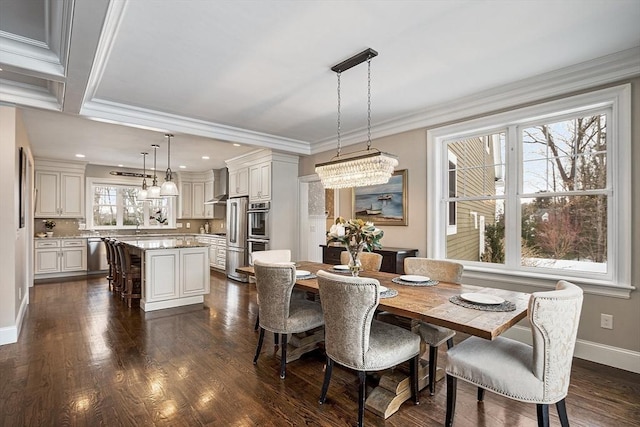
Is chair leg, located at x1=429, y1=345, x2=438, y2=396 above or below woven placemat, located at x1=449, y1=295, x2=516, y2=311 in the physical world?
below

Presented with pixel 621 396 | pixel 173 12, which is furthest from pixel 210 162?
pixel 621 396

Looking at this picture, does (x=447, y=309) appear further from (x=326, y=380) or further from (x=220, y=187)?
(x=220, y=187)

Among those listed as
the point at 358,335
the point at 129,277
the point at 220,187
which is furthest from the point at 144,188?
the point at 358,335

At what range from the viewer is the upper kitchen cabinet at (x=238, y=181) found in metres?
6.58

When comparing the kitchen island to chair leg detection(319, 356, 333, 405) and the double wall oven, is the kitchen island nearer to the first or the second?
the double wall oven

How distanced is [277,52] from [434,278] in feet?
7.81

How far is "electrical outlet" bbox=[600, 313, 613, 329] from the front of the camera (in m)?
2.82

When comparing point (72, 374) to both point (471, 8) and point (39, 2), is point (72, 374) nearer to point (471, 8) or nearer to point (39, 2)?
point (39, 2)

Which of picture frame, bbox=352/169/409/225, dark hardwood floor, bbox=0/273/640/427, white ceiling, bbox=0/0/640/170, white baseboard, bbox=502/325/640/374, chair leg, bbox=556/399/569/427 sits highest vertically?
white ceiling, bbox=0/0/640/170

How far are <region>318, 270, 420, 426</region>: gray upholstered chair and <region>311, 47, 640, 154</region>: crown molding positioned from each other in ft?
8.60

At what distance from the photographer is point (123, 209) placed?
814 cm

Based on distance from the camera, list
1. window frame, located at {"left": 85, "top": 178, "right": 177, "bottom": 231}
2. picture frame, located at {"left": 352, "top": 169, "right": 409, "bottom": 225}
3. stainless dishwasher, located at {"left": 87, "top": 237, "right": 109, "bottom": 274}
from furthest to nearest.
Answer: window frame, located at {"left": 85, "top": 178, "right": 177, "bottom": 231} → stainless dishwasher, located at {"left": 87, "top": 237, "right": 109, "bottom": 274} → picture frame, located at {"left": 352, "top": 169, "right": 409, "bottom": 225}

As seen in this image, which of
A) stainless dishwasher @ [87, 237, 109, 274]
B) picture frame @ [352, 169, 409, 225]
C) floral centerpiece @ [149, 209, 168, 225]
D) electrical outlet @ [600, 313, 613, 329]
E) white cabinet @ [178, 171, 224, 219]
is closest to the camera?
electrical outlet @ [600, 313, 613, 329]

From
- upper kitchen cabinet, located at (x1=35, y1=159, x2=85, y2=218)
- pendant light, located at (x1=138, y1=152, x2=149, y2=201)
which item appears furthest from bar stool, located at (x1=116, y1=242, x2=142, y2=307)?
upper kitchen cabinet, located at (x1=35, y1=159, x2=85, y2=218)
